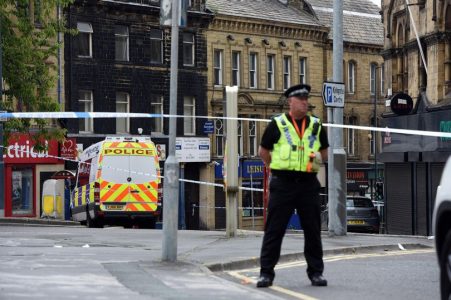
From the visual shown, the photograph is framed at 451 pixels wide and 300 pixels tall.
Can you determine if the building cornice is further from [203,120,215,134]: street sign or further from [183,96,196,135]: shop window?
[203,120,215,134]: street sign

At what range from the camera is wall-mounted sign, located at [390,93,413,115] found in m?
34.7

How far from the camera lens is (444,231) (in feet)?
27.0

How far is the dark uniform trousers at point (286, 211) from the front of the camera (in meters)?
11.0

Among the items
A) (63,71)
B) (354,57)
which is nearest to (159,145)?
(63,71)

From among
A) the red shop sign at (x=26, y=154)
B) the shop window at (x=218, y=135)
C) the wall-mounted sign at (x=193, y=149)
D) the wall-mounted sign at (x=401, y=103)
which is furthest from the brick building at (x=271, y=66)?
the wall-mounted sign at (x=401, y=103)

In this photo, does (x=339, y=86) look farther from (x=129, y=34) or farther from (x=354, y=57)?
(x=354, y=57)

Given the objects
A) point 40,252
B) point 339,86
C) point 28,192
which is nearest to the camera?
point 40,252

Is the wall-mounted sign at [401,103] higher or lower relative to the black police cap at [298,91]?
higher

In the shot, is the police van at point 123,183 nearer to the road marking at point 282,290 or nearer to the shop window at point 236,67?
the road marking at point 282,290

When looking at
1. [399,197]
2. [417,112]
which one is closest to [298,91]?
[417,112]

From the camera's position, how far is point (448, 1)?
33719mm

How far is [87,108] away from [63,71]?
98.5 inches

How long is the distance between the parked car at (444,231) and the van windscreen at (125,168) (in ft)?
77.8

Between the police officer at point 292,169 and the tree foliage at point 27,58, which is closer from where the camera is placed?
the police officer at point 292,169
